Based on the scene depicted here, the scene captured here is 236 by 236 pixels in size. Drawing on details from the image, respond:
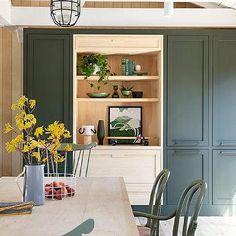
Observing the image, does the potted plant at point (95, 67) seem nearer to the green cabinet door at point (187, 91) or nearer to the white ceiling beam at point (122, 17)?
the white ceiling beam at point (122, 17)

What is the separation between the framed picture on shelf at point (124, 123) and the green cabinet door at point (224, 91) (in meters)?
1.10

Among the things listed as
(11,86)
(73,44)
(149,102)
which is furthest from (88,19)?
(11,86)

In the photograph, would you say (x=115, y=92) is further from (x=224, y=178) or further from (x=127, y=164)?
(x=224, y=178)

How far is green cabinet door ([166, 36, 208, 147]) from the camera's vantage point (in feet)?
18.4

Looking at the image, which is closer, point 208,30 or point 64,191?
point 64,191

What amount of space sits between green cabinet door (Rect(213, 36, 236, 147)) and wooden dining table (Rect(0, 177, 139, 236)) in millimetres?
2865

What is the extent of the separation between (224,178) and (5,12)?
3628mm

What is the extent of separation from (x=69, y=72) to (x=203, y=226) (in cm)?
260

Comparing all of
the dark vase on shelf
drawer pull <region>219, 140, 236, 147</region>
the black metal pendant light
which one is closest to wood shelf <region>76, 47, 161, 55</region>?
the dark vase on shelf

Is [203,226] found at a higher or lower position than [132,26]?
lower

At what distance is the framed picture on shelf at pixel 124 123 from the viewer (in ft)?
19.7

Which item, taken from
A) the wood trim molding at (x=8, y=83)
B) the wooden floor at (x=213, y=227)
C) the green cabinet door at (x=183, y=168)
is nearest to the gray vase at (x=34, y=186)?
the wooden floor at (x=213, y=227)

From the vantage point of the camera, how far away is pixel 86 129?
5.79 m

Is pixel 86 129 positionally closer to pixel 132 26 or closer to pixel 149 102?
pixel 149 102
